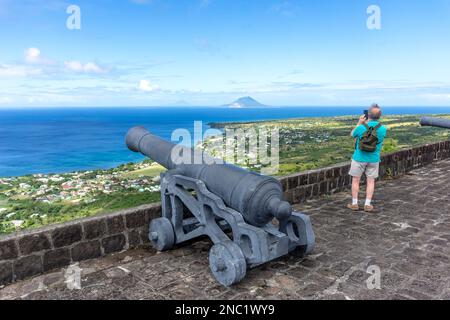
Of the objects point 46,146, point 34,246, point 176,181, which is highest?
point 176,181

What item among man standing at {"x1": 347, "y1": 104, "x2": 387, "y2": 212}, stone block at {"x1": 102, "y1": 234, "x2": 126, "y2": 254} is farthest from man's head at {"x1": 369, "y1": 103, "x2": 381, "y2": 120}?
stone block at {"x1": 102, "y1": 234, "x2": 126, "y2": 254}

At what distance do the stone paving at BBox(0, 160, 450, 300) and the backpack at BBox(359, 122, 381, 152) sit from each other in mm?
1128

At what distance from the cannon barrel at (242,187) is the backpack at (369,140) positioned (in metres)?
2.67

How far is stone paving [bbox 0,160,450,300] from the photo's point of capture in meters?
3.49

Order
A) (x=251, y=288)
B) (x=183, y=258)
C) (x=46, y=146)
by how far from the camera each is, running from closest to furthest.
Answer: (x=251, y=288) < (x=183, y=258) < (x=46, y=146)

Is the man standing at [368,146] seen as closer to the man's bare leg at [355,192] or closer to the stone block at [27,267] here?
the man's bare leg at [355,192]

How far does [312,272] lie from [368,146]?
272cm

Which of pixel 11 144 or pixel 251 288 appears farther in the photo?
pixel 11 144

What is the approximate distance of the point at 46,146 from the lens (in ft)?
271

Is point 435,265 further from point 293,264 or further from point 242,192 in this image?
point 242,192

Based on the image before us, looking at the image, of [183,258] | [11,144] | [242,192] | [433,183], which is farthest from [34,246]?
[11,144]

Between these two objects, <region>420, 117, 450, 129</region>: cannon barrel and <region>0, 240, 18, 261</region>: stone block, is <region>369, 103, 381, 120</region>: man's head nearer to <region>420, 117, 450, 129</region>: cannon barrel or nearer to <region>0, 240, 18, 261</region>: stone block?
<region>0, 240, 18, 261</region>: stone block

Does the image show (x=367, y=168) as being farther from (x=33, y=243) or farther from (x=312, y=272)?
(x=33, y=243)
